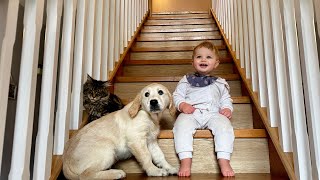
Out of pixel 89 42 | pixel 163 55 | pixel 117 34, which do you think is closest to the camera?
pixel 89 42

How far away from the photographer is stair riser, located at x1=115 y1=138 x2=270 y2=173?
1354mm

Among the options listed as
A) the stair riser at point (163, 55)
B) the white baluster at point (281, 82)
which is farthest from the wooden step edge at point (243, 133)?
the stair riser at point (163, 55)

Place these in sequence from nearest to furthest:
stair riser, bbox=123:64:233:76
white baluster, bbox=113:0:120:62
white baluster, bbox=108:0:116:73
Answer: white baluster, bbox=108:0:116:73 < white baluster, bbox=113:0:120:62 < stair riser, bbox=123:64:233:76

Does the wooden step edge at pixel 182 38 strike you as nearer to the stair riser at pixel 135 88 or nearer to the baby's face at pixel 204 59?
the stair riser at pixel 135 88

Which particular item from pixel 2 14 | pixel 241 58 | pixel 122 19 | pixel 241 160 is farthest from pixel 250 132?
pixel 122 19

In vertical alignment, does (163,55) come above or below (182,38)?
below

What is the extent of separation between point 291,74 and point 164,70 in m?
1.33

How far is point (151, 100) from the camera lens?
1302 mm

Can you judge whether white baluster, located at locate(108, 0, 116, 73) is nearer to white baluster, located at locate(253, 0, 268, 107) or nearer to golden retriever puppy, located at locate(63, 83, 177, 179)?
golden retriever puppy, located at locate(63, 83, 177, 179)

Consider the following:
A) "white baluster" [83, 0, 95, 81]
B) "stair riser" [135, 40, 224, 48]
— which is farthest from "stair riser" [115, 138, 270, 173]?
"stair riser" [135, 40, 224, 48]

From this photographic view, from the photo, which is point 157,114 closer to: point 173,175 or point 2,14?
point 173,175

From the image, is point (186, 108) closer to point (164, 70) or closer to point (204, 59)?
point (204, 59)

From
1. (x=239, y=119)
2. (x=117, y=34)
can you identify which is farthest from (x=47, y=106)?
(x=117, y=34)

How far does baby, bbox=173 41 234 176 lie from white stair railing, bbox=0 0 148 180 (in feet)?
1.61
